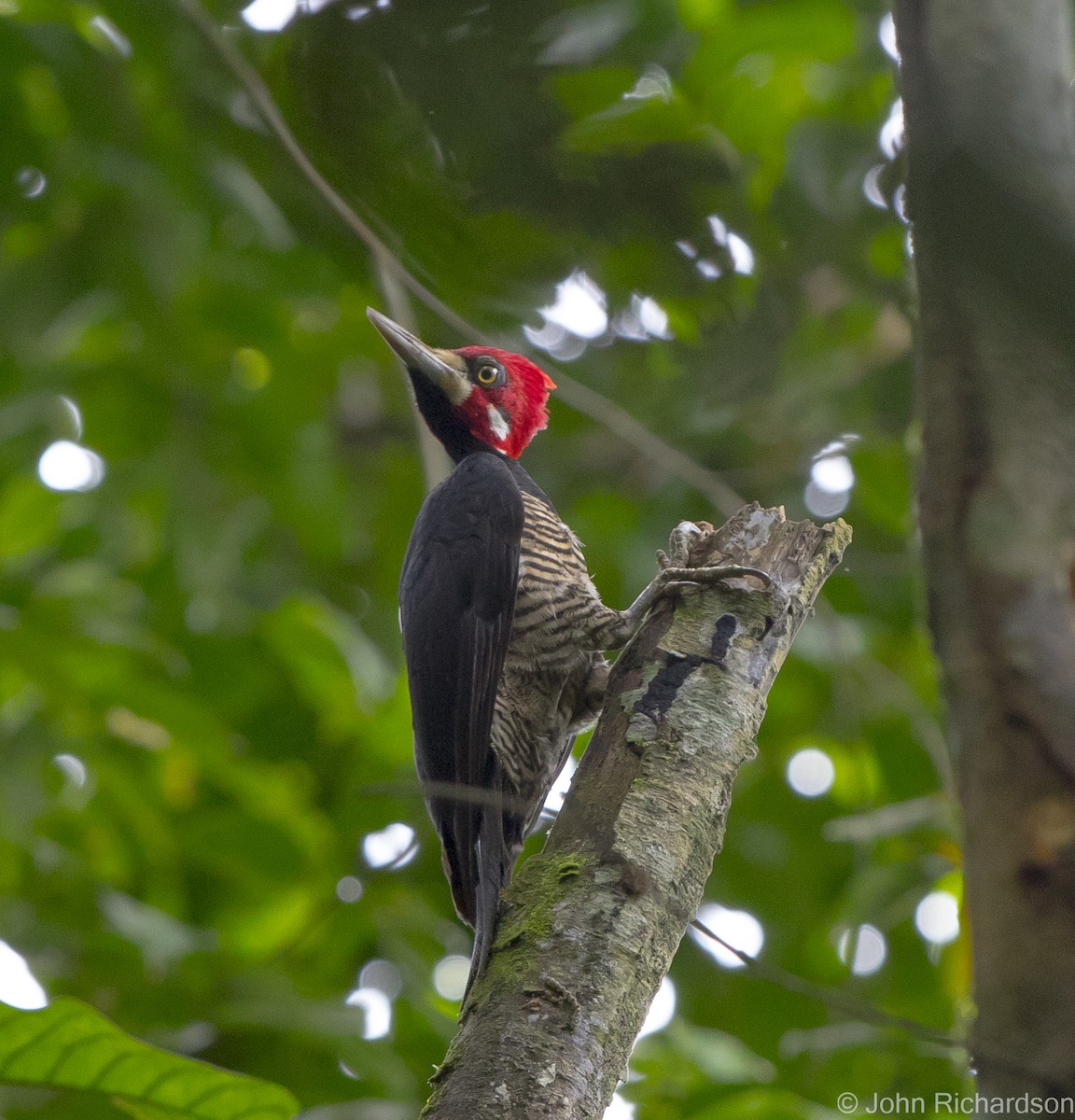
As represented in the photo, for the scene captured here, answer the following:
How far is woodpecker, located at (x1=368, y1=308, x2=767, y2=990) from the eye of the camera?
279 cm

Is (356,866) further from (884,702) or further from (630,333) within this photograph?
(630,333)

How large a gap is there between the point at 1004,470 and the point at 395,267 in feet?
5.09

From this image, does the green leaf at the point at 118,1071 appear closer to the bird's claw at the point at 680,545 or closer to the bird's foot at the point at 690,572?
the bird's foot at the point at 690,572

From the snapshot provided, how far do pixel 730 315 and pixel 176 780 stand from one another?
3.90m

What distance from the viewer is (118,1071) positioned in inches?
73.8

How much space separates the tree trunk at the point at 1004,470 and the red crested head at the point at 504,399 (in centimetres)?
333

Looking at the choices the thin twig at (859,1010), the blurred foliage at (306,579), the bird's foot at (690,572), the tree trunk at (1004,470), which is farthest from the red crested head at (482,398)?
Result: the tree trunk at (1004,470)

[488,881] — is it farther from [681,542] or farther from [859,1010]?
[859,1010]

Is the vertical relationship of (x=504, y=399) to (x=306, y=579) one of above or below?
above

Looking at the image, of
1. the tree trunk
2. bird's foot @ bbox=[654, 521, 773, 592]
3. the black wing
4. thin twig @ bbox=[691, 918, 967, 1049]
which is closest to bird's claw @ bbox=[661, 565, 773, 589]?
bird's foot @ bbox=[654, 521, 773, 592]

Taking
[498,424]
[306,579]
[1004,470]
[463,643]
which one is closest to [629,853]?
[463,643]

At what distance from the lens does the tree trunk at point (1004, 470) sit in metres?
0.65

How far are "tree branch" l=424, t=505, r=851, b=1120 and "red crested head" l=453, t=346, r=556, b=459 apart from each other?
5.32 ft

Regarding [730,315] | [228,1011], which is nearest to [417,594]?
[228,1011]
